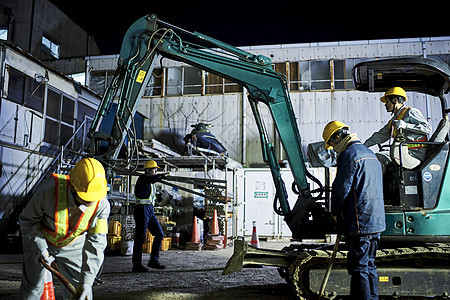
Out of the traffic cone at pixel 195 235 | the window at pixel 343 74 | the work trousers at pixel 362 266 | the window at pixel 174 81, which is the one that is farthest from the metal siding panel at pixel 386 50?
the work trousers at pixel 362 266

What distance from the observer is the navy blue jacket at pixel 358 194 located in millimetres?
4469

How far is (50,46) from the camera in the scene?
21.0 m

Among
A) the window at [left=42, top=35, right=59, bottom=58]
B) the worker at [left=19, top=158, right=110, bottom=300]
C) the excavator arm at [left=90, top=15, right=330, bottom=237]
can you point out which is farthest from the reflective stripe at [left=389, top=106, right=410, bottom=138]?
the window at [left=42, top=35, right=59, bottom=58]

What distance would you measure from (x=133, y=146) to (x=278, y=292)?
313 cm

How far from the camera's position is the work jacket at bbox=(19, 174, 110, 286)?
3471 mm

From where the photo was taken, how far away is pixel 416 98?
18.3m

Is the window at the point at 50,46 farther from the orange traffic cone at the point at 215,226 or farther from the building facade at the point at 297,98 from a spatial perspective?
the orange traffic cone at the point at 215,226

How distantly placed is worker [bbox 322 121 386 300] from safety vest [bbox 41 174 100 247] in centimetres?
271

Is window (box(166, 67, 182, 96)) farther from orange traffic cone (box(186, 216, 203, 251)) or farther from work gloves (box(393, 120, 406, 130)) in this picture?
work gloves (box(393, 120, 406, 130))

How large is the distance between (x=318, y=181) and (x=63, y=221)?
12.4 ft

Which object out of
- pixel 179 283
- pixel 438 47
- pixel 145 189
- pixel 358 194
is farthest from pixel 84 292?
pixel 438 47

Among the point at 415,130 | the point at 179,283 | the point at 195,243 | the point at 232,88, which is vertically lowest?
the point at 179,283

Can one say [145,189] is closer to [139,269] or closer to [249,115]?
[139,269]

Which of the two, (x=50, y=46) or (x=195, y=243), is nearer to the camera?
(x=195, y=243)
